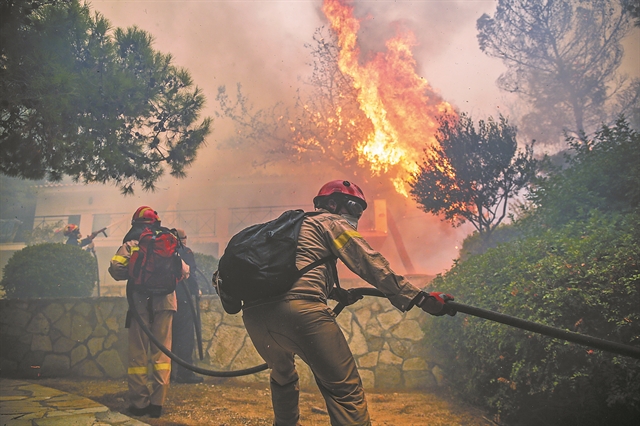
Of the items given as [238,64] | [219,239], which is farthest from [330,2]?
[219,239]

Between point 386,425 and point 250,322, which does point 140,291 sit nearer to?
point 250,322

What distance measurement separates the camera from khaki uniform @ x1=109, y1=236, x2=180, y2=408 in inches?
164

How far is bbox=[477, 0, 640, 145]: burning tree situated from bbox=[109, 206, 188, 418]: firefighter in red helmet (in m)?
15.5

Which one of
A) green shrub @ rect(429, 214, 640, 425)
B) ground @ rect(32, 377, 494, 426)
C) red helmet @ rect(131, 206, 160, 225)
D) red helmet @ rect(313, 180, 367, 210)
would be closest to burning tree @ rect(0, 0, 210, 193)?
red helmet @ rect(131, 206, 160, 225)

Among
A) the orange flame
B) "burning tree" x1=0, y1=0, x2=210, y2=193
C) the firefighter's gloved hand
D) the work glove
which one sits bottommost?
the work glove

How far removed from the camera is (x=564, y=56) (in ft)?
52.1

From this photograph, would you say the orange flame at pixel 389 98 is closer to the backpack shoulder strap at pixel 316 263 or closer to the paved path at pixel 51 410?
the paved path at pixel 51 410

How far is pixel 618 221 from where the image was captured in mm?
5652

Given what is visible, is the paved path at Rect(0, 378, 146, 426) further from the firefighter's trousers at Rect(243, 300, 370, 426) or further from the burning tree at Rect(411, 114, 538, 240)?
the burning tree at Rect(411, 114, 538, 240)

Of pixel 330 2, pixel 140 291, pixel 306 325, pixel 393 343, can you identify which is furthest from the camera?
pixel 330 2

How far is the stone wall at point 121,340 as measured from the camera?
234 inches

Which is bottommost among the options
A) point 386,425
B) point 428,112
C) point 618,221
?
point 386,425

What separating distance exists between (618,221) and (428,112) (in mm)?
8191

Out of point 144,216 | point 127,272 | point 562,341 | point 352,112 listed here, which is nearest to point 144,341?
point 127,272
